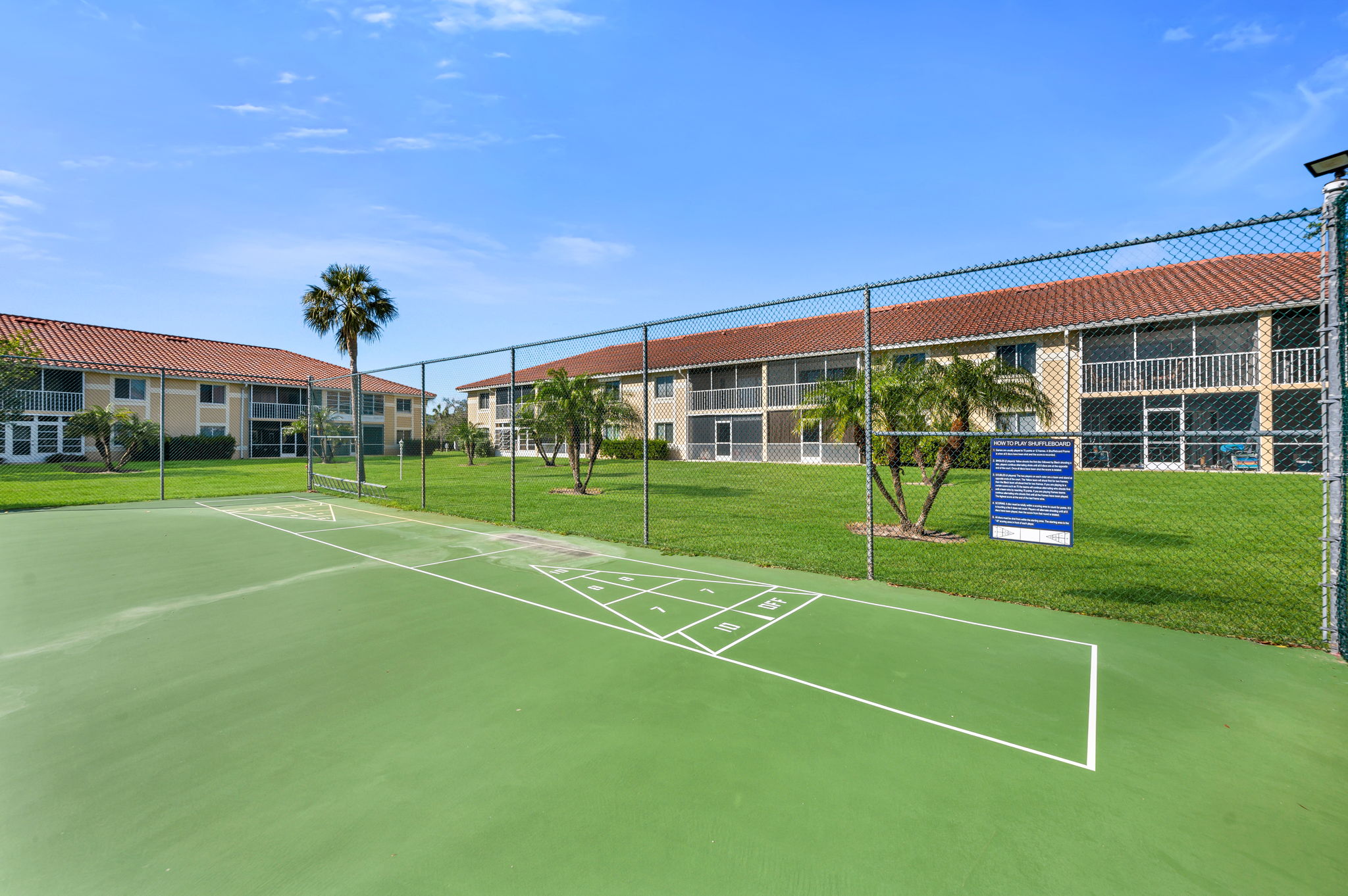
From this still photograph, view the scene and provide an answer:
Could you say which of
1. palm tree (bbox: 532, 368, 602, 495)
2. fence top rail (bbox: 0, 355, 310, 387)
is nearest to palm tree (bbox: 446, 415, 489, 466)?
fence top rail (bbox: 0, 355, 310, 387)

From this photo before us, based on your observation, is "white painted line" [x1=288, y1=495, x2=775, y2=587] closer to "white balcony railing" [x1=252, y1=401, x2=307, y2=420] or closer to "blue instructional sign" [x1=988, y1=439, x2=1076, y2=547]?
"blue instructional sign" [x1=988, y1=439, x2=1076, y2=547]

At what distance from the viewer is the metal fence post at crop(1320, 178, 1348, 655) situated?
426 centimetres

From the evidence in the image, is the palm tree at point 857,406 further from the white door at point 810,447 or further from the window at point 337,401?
the white door at point 810,447

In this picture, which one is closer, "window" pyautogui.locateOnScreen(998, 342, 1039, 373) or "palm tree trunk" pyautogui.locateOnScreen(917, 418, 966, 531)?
"palm tree trunk" pyautogui.locateOnScreen(917, 418, 966, 531)

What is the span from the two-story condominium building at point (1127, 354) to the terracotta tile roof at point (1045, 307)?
6 cm

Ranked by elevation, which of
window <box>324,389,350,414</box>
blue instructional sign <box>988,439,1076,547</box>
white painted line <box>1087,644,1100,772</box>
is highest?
window <box>324,389,350,414</box>

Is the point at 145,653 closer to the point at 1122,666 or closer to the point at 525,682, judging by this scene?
the point at 525,682

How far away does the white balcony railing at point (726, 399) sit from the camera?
3016cm

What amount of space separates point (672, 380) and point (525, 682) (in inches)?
1166

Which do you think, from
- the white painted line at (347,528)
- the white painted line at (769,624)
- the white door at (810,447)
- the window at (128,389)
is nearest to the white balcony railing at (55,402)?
the window at (128,389)

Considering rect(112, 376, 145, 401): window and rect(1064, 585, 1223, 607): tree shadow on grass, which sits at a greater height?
rect(112, 376, 145, 401): window

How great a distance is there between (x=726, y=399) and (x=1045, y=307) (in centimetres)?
1614

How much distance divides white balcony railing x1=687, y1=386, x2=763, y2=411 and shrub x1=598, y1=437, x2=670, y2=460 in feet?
9.49

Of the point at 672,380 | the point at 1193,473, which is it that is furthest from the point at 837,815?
the point at 672,380
